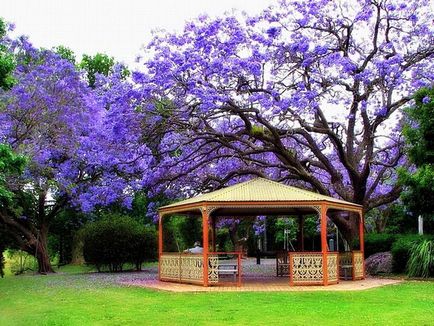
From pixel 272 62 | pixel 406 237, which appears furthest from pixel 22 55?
pixel 406 237

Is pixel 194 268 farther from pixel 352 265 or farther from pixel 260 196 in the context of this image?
pixel 352 265

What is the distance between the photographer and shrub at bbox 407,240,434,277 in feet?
62.4

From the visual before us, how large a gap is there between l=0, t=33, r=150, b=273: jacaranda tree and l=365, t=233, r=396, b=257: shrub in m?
9.00

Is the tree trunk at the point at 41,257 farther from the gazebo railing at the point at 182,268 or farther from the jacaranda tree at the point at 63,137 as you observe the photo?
the gazebo railing at the point at 182,268

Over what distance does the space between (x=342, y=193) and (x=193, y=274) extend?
7.25 m

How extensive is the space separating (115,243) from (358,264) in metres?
9.96

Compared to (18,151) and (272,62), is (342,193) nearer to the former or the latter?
(272,62)

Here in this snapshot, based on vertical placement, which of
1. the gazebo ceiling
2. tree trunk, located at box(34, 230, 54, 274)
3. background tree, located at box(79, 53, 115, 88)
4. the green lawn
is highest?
background tree, located at box(79, 53, 115, 88)

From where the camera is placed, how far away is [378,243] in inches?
932

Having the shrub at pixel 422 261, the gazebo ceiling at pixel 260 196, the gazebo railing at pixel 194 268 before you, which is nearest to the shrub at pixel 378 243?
the shrub at pixel 422 261

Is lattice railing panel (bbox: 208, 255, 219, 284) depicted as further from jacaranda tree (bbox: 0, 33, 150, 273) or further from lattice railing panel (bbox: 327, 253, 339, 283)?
jacaranda tree (bbox: 0, 33, 150, 273)

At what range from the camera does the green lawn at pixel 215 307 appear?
10.6 m

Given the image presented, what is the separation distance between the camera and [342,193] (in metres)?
22.9

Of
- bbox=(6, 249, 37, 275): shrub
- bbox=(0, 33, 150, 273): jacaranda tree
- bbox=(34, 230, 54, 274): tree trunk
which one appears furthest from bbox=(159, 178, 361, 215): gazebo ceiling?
bbox=(6, 249, 37, 275): shrub
